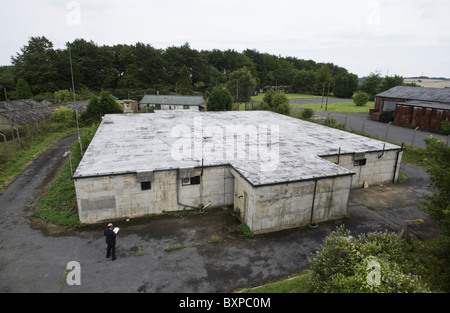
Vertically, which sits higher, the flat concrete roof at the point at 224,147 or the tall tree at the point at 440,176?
the tall tree at the point at 440,176

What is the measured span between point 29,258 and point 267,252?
9.47 m

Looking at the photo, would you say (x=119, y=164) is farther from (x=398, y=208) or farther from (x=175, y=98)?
(x=175, y=98)

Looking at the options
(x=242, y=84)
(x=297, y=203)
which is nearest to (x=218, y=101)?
(x=242, y=84)

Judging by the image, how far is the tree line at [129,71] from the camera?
65.4 m

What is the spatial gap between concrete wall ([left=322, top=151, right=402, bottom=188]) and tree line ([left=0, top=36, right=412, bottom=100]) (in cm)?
4771

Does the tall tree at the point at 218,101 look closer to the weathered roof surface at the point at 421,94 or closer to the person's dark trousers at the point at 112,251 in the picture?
the weathered roof surface at the point at 421,94

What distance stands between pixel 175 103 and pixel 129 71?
120ft

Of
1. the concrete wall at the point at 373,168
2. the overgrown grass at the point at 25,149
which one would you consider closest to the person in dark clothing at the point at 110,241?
the overgrown grass at the point at 25,149

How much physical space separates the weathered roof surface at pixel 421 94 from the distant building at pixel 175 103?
1228 inches

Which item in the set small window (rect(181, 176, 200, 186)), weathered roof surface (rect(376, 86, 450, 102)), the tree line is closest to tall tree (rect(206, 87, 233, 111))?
the tree line

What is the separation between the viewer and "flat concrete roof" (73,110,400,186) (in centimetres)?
1418

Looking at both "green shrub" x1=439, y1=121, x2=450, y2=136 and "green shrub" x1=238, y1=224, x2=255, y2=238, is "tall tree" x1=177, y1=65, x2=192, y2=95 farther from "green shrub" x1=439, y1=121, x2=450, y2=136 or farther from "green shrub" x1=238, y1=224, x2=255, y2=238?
"green shrub" x1=238, y1=224, x2=255, y2=238

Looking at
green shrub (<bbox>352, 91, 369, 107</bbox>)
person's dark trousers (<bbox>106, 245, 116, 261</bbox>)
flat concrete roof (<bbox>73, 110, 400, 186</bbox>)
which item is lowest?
person's dark trousers (<bbox>106, 245, 116, 261</bbox>)

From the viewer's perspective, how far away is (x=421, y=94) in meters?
42.3
